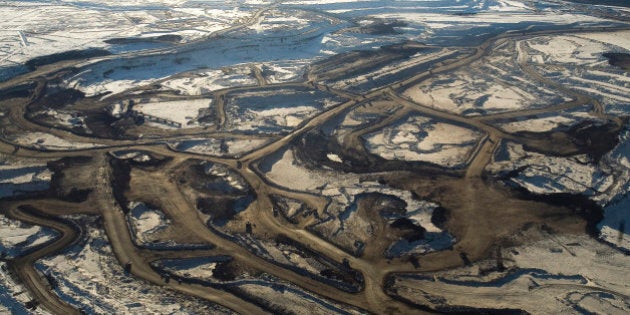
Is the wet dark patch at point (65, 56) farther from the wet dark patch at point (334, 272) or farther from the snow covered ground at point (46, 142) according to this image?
the wet dark patch at point (334, 272)

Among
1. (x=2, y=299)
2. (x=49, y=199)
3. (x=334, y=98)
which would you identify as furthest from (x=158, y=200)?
(x=334, y=98)

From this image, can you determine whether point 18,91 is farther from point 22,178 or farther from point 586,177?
point 586,177

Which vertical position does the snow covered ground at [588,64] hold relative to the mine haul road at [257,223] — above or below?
above

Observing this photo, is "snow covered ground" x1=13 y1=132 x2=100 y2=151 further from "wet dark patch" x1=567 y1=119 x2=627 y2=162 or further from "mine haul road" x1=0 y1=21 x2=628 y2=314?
"wet dark patch" x1=567 y1=119 x2=627 y2=162

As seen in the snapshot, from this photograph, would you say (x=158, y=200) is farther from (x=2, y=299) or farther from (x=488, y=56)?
(x=488, y=56)

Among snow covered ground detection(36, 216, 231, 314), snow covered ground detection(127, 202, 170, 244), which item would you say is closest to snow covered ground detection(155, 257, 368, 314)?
snow covered ground detection(36, 216, 231, 314)

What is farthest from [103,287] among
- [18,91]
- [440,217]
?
[18,91]

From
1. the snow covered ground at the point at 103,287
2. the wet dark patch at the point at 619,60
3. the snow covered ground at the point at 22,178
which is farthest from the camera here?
the wet dark patch at the point at 619,60

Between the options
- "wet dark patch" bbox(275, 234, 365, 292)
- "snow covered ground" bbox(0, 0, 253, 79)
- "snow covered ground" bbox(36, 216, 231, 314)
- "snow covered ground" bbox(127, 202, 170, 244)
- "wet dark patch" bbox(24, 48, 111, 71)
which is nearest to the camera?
"snow covered ground" bbox(36, 216, 231, 314)

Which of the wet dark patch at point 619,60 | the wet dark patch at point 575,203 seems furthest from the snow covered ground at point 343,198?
the wet dark patch at point 619,60
